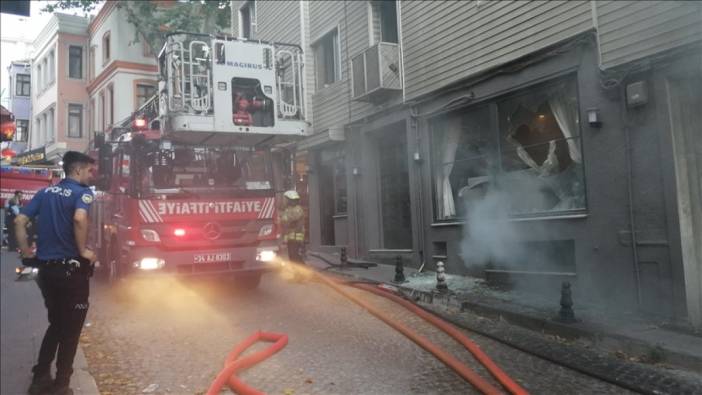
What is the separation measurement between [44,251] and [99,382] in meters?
1.23

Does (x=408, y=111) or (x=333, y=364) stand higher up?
(x=408, y=111)

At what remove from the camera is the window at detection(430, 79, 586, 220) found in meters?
8.01

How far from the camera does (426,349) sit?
5.50 metres

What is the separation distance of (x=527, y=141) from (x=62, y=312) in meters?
6.91

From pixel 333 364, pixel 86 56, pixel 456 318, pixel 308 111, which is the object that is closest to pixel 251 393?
pixel 333 364

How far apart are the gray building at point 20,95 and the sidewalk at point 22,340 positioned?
262 cm

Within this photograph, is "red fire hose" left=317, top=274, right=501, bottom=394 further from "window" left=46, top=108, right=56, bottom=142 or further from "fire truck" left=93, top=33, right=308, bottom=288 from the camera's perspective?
"window" left=46, top=108, right=56, bottom=142

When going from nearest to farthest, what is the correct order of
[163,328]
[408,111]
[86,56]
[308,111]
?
1. [163,328]
2. [408,111]
3. [308,111]
4. [86,56]

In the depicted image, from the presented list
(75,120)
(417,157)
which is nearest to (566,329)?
(417,157)

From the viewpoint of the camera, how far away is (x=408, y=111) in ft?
36.3

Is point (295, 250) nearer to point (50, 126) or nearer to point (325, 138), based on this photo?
point (325, 138)

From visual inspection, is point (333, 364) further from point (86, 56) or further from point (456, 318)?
point (86, 56)

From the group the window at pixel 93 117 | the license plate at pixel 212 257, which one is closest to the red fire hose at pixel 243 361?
the license plate at pixel 212 257

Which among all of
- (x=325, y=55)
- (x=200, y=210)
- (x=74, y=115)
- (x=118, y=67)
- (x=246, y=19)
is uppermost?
(x=118, y=67)
